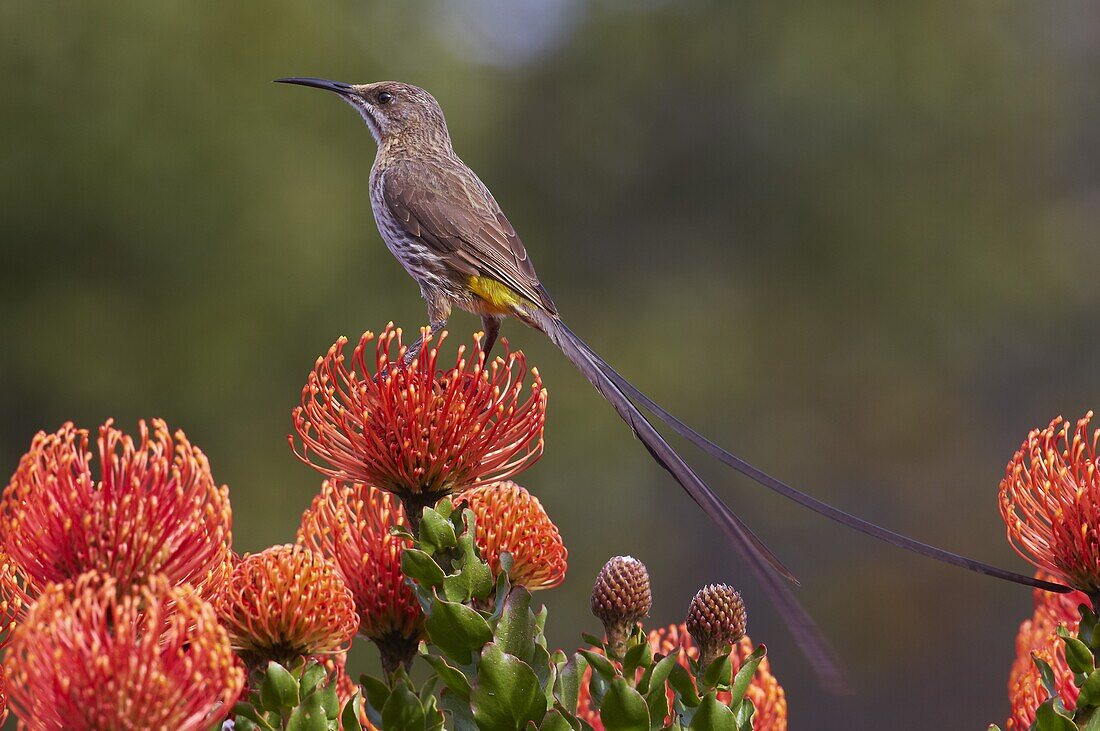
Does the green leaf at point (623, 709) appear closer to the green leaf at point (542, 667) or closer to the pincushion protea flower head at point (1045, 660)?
the green leaf at point (542, 667)

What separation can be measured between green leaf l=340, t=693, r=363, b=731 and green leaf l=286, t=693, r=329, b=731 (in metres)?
0.05

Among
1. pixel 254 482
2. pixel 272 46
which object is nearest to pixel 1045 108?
pixel 272 46

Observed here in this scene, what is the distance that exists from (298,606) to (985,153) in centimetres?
2670

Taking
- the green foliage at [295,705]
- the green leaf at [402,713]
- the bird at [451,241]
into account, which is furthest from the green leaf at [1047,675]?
the green foliage at [295,705]

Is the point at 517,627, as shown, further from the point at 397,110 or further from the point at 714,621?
the point at 397,110

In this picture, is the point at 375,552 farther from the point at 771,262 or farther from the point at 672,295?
the point at 771,262

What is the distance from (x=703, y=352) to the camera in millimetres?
24969

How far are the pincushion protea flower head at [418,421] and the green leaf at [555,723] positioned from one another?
66cm

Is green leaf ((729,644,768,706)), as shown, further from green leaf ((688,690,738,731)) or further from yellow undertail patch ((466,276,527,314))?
yellow undertail patch ((466,276,527,314))

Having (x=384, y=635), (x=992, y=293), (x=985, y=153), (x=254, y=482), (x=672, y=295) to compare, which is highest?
(x=985, y=153)

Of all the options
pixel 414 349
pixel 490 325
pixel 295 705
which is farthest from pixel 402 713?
pixel 490 325

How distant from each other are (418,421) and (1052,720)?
52.3 inches

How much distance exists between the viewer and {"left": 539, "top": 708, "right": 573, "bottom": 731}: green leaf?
239cm

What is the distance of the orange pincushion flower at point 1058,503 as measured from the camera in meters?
2.87
